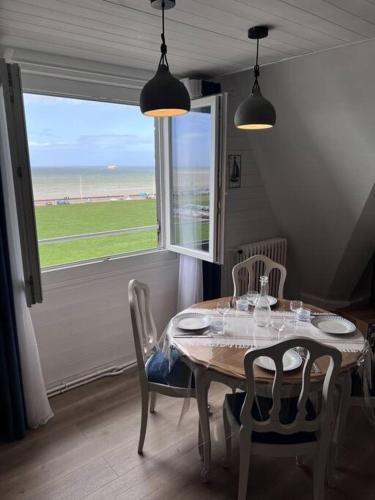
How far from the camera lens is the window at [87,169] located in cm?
274

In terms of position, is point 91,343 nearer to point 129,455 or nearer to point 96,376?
point 96,376

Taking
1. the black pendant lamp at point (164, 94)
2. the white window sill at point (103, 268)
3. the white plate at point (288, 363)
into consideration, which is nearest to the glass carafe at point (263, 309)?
the white plate at point (288, 363)

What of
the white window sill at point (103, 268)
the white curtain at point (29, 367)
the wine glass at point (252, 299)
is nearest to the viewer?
the white curtain at point (29, 367)

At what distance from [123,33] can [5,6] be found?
60 centimetres

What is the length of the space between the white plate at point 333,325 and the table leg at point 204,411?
2.42 feet

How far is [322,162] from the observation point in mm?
3023

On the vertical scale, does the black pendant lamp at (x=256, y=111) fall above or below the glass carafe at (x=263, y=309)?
above

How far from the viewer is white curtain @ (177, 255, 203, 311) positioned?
3.26 meters

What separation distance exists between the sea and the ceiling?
93cm

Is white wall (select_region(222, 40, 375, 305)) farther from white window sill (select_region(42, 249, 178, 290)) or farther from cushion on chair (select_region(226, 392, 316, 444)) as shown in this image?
cushion on chair (select_region(226, 392, 316, 444))

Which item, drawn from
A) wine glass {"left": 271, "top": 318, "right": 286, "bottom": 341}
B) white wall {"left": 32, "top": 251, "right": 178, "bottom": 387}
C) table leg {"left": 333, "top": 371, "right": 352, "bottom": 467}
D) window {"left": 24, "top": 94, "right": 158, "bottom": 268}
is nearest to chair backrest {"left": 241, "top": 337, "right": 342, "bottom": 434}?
table leg {"left": 333, "top": 371, "right": 352, "bottom": 467}

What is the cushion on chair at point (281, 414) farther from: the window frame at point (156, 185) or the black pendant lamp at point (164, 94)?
the window frame at point (156, 185)

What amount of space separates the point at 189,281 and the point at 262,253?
0.90m

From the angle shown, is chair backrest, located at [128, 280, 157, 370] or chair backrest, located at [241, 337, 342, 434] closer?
chair backrest, located at [241, 337, 342, 434]
